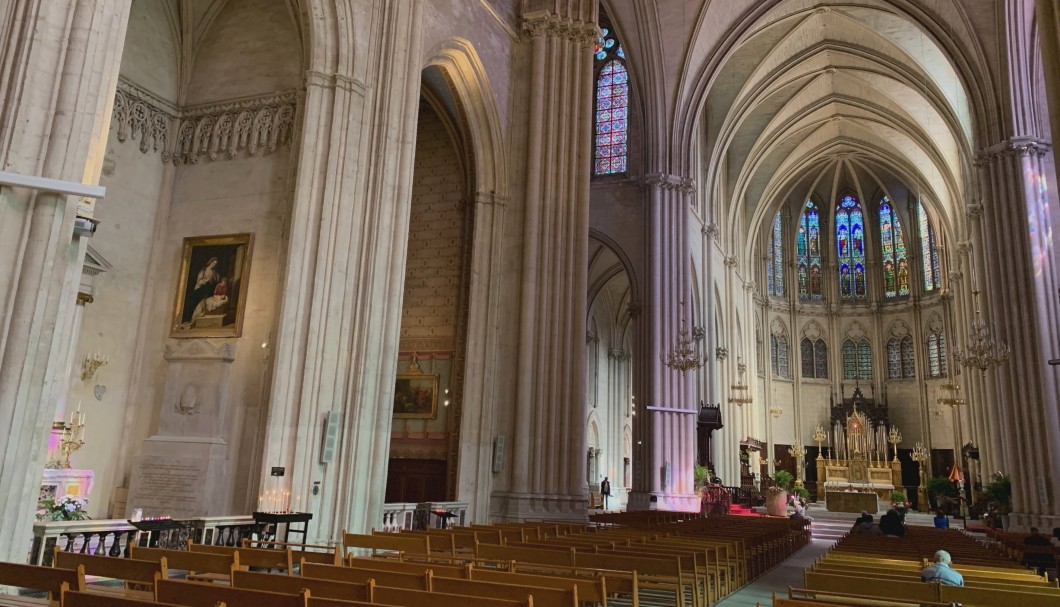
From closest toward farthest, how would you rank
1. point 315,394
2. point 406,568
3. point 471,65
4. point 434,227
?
point 406,568, point 315,394, point 471,65, point 434,227

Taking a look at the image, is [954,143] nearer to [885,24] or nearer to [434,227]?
[885,24]

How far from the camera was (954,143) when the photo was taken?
31281 mm

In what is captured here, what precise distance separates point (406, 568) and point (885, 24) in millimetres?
28565

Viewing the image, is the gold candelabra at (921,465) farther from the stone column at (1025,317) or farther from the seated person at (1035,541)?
the seated person at (1035,541)

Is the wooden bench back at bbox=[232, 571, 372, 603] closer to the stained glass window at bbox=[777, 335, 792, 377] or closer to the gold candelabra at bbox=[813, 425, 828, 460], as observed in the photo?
the gold candelabra at bbox=[813, 425, 828, 460]

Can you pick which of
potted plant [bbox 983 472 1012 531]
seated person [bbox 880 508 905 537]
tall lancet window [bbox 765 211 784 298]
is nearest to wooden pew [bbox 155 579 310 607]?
seated person [bbox 880 508 905 537]

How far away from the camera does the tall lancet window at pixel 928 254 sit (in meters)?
41.2

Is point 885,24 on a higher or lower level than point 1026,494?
higher

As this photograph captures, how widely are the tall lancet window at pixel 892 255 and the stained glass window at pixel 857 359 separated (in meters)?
3.16

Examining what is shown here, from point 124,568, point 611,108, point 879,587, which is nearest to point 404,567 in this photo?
point 124,568

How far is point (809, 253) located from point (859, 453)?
12053 mm

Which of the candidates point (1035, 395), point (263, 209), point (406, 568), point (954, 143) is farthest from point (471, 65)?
point (954, 143)

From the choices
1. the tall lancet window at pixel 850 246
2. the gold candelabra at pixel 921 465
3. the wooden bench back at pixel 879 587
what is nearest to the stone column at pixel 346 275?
the wooden bench back at pixel 879 587

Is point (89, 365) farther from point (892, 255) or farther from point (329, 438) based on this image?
point (892, 255)
